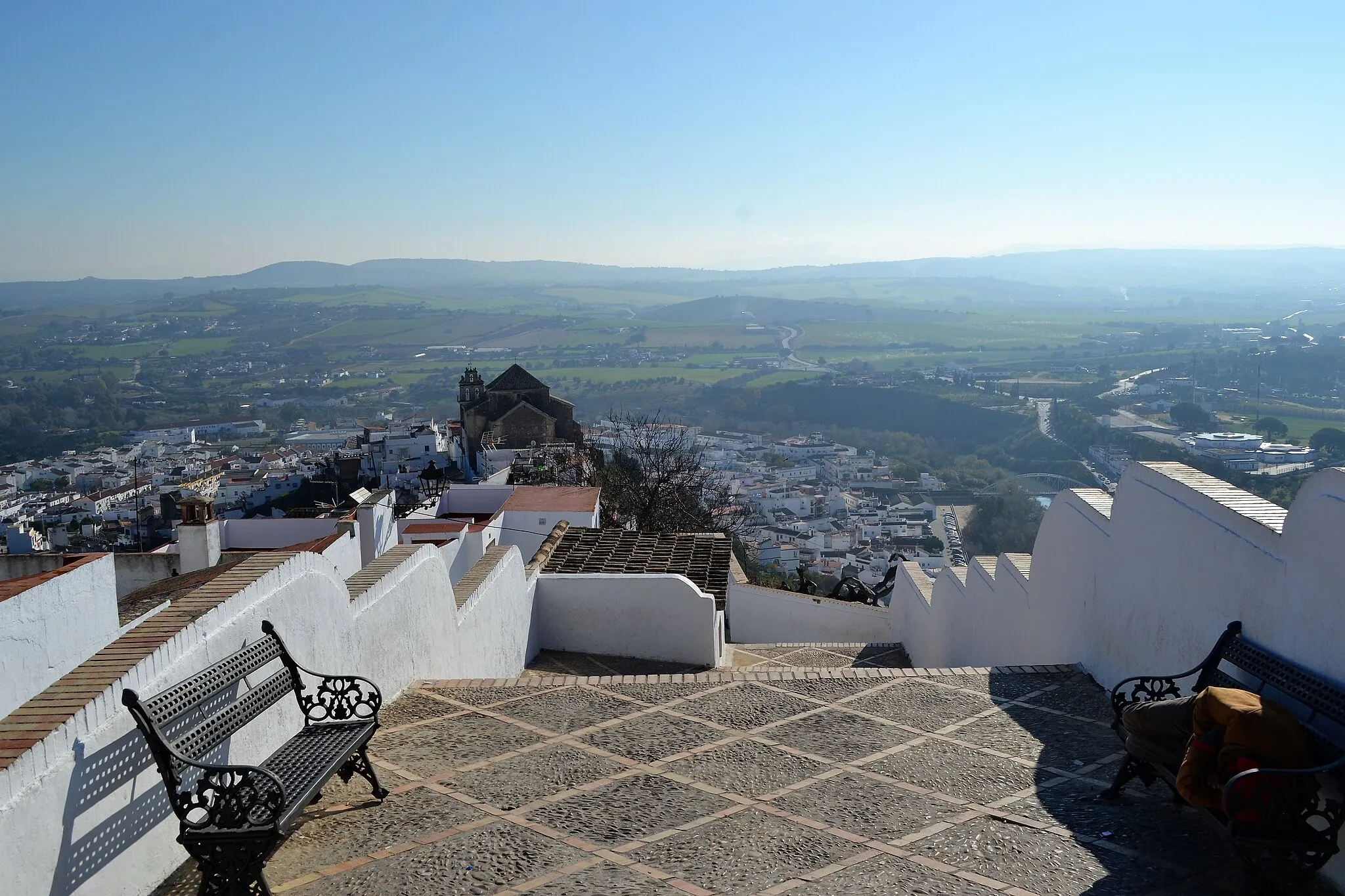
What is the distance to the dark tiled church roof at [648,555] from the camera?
1020cm

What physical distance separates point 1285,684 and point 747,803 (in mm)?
2096

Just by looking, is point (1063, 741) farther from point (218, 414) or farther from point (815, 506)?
point (218, 414)

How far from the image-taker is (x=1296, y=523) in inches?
150

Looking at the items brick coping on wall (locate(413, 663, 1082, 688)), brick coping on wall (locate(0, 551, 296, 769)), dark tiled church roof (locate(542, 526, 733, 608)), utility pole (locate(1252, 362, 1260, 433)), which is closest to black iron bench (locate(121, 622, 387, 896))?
brick coping on wall (locate(0, 551, 296, 769))

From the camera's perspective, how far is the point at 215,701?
143 inches

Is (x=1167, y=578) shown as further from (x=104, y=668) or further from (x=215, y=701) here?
(x=104, y=668)

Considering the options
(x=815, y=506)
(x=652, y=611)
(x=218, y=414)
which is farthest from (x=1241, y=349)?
(x=218, y=414)

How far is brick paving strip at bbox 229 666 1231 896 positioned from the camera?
3541mm

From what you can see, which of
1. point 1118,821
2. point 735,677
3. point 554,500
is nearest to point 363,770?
point 735,677

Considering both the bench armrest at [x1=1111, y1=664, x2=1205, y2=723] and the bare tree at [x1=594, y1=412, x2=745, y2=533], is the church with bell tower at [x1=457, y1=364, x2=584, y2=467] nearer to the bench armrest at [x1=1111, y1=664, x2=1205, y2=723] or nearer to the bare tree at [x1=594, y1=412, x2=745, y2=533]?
the bare tree at [x1=594, y1=412, x2=745, y2=533]

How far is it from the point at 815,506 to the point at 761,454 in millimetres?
18375

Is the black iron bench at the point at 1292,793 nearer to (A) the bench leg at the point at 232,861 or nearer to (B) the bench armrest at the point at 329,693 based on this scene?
(A) the bench leg at the point at 232,861

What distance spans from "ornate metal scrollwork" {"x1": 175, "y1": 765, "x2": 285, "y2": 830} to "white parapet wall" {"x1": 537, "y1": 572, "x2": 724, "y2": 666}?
562 centimetres

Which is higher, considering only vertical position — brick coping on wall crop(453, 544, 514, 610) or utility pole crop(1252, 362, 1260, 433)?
brick coping on wall crop(453, 544, 514, 610)
